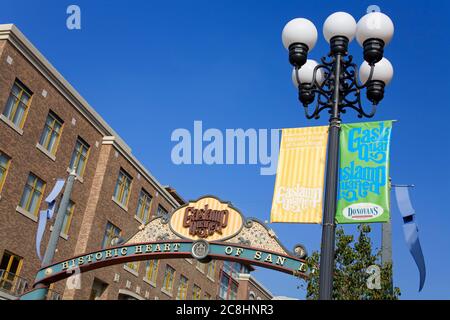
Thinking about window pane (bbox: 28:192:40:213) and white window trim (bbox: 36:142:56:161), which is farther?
white window trim (bbox: 36:142:56:161)

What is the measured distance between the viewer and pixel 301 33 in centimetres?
859

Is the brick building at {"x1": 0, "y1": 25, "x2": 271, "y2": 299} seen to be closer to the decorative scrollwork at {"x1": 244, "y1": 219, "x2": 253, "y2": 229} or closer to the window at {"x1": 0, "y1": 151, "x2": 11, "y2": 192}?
the window at {"x1": 0, "y1": 151, "x2": 11, "y2": 192}

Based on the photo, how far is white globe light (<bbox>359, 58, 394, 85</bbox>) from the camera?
8.68 m

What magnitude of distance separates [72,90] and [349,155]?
19.6 meters

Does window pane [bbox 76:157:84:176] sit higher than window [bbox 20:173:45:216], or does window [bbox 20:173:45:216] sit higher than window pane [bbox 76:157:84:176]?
window pane [bbox 76:157:84:176]

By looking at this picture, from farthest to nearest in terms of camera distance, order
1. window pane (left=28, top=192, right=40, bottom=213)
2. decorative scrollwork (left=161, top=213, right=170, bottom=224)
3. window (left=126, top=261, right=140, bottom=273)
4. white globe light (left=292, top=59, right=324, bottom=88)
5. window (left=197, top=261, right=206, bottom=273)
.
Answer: window (left=197, top=261, right=206, bottom=273) < window (left=126, top=261, right=140, bottom=273) < window pane (left=28, top=192, right=40, bottom=213) < decorative scrollwork (left=161, top=213, right=170, bottom=224) < white globe light (left=292, top=59, right=324, bottom=88)

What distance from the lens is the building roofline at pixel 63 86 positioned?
2100 centimetres

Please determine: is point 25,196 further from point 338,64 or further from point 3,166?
point 338,64

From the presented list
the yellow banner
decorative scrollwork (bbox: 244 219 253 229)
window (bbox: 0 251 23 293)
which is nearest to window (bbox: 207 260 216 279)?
window (bbox: 0 251 23 293)

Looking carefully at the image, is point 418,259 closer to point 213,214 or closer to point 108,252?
point 213,214

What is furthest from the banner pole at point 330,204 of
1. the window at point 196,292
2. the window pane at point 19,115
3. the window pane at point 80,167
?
the window at point 196,292

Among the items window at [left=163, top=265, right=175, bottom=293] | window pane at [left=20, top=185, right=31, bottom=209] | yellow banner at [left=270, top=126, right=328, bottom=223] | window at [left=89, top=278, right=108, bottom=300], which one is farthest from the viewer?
window at [left=163, top=265, right=175, bottom=293]

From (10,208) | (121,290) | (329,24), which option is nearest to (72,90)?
(10,208)

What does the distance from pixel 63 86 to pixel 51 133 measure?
2414mm
